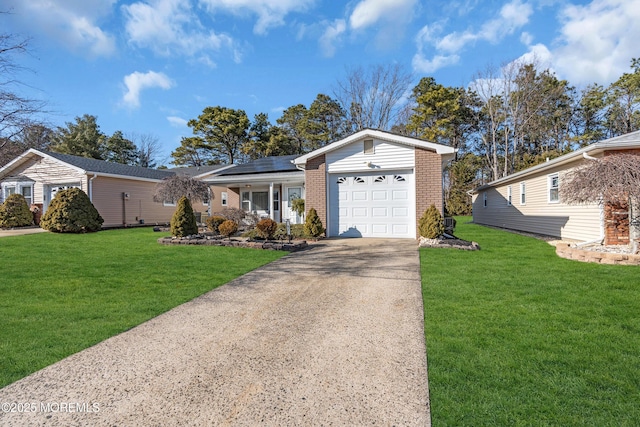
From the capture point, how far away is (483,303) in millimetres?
4531

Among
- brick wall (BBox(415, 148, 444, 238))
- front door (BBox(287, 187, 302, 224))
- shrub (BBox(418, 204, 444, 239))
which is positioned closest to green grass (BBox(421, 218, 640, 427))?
shrub (BBox(418, 204, 444, 239))

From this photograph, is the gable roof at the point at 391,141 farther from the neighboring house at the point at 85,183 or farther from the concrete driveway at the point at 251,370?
the neighboring house at the point at 85,183

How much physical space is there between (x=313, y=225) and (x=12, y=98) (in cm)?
868

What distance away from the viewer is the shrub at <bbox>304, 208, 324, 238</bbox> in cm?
1142

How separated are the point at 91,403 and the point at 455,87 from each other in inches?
1457

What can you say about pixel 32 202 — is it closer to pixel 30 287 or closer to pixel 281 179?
pixel 281 179

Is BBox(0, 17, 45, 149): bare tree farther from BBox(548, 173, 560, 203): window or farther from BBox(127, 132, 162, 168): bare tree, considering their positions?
BBox(127, 132, 162, 168): bare tree

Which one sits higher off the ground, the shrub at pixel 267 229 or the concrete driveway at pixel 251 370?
the shrub at pixel 267 229

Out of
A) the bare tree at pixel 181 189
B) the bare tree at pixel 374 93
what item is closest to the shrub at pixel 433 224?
the bare tree at pixel 181 189

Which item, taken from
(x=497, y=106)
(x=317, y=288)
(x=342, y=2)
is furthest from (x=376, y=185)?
(x=497, y=106)

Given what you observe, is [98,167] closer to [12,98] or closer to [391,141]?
[12,98]

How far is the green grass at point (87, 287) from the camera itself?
3379 millimetres

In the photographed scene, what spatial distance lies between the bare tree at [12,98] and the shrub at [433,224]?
35.7 feet

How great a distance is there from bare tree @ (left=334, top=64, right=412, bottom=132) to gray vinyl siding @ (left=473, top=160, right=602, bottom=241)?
1236 centimetres
